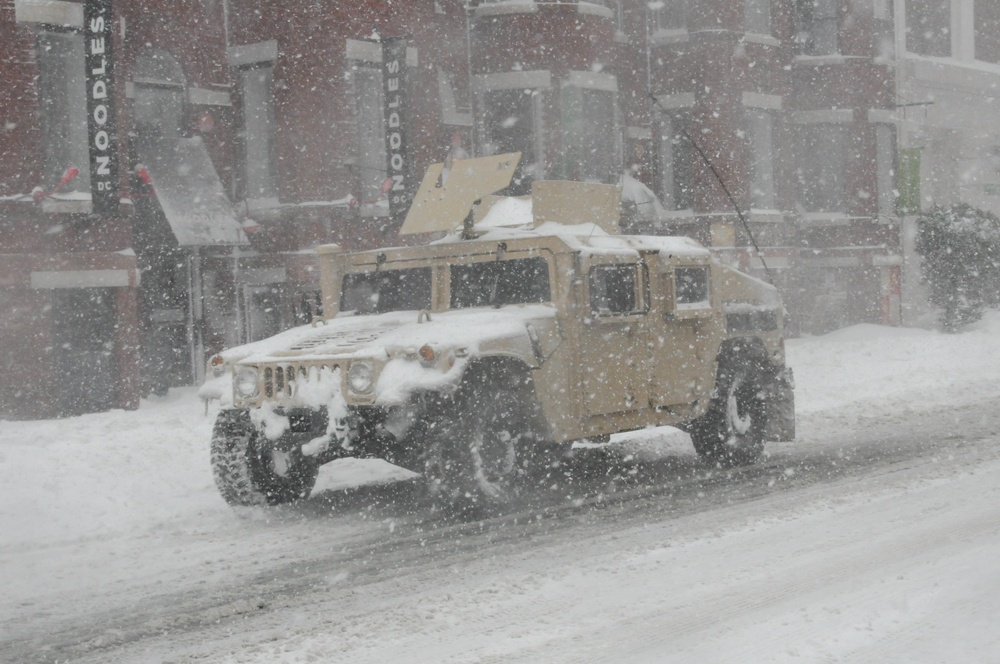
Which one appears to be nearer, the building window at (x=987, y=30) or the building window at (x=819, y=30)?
the building window at (x=819, y=30)

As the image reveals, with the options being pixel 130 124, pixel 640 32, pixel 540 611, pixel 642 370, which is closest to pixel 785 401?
pixel 642 370

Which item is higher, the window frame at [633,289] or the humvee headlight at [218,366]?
the window frame at [633,289]

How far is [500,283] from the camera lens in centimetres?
875

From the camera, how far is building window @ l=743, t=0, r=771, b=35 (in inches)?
927

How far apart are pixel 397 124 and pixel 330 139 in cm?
136

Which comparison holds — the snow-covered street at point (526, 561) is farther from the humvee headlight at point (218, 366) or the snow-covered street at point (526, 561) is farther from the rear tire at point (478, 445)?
the humvee headlight at point (218, 366)

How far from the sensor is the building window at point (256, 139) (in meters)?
18.3

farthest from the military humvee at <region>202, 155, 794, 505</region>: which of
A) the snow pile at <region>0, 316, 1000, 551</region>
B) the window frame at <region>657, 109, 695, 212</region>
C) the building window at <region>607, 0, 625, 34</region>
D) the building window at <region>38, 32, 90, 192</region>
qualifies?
the building window at <region>607, 0, 625, 34</region>

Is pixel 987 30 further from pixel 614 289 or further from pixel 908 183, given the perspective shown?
pixel 614 289

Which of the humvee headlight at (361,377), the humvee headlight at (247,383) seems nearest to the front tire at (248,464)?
the humvee headlight at (247,383)

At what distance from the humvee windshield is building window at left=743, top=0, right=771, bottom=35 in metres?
16.3

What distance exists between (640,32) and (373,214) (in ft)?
25.7

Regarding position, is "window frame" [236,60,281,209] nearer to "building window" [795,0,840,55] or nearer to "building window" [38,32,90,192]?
"building window" [38,32,90,192]

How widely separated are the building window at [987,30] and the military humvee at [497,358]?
85.4 feet
